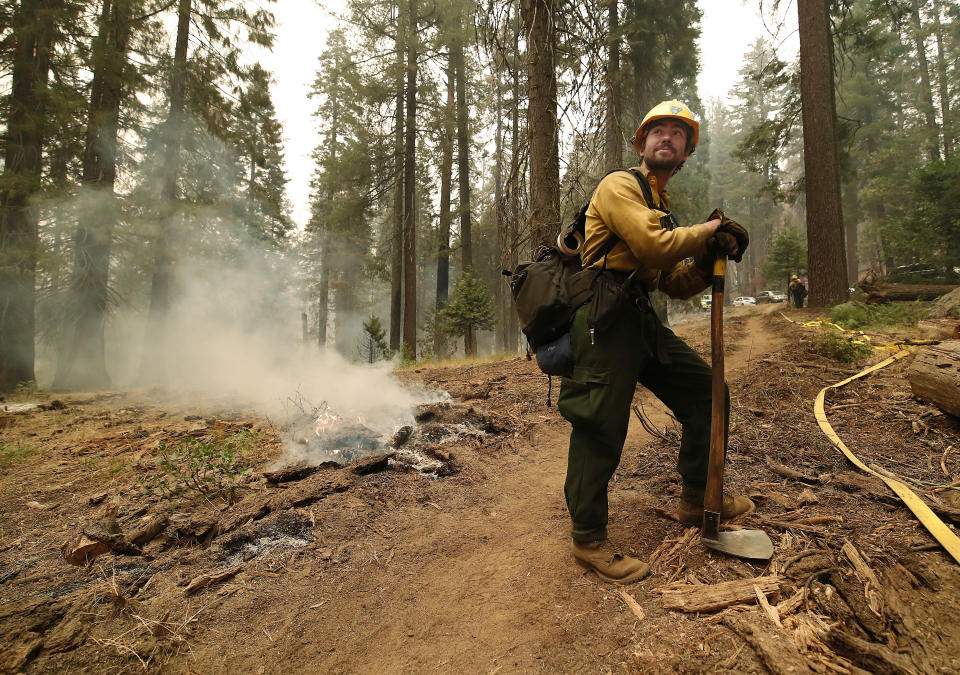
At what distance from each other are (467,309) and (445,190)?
5580 mm

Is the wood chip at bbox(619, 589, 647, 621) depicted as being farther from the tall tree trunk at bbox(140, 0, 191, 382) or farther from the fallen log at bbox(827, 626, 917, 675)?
the tall tree trunk at bbox(140, 0, 191, 382)

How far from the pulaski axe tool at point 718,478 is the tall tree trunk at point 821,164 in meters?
9.64

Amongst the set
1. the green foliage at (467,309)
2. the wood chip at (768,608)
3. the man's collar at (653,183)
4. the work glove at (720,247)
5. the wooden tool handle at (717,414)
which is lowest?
the wood chip at (768,608)

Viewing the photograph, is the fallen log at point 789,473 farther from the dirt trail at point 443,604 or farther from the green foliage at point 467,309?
the green foliage at point 467,309

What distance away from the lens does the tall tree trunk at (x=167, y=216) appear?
12141mm

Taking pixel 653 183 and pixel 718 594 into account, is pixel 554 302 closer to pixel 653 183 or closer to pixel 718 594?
pixel 653 183

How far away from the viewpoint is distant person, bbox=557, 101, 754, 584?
2082 millimetres

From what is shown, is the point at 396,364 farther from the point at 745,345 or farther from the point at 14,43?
the point at 14,43

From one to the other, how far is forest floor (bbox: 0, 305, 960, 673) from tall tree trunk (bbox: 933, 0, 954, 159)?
1148 inches

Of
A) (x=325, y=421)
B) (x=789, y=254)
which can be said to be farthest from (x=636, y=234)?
(x=789, y=254)

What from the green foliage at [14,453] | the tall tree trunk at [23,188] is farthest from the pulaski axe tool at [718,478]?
the tall tree trunk at [23,188]

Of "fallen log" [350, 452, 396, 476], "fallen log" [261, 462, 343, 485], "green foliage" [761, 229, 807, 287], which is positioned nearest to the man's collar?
"fallen log" [350, 452, 396, 476]

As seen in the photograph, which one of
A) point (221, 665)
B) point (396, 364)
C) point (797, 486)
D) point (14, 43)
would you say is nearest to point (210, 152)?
point (14, 43)

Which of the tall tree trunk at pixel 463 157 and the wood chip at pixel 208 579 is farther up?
the tall tree trunk at pixel 463 157
